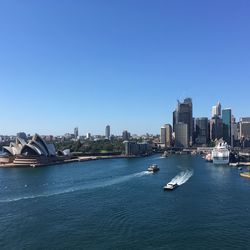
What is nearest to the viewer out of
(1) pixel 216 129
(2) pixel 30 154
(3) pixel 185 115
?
(2) pixel 30 154

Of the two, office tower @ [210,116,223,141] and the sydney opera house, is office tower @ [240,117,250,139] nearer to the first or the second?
office tower @ [210,116,223,141]

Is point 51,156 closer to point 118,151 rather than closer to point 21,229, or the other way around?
point 118,151

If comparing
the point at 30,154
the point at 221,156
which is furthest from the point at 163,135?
the point at 30,154

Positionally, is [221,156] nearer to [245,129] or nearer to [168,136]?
[168,136]

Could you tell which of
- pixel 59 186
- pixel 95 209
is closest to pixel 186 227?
pixel 95 209

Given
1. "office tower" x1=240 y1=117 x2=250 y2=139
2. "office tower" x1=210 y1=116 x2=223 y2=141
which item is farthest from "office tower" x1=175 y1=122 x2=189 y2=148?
"office tower" x1=240 y1=117 x2=250 y2=139
